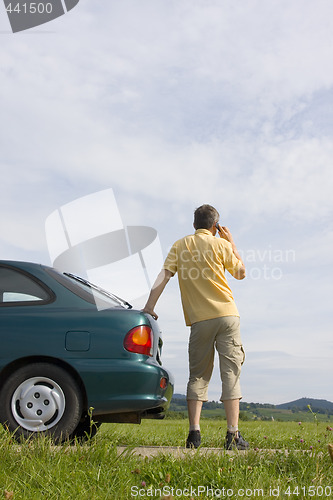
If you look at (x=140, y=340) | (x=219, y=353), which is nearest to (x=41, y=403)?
(x=140, y=340)

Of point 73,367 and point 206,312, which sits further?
point 206,312

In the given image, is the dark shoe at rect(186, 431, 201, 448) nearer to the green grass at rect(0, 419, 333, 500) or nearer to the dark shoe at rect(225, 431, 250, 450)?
the dark shoe at rect(225, 431, 250, 450)

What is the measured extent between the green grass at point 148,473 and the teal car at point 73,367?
0.41 meters

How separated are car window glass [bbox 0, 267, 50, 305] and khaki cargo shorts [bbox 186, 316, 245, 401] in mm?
1427

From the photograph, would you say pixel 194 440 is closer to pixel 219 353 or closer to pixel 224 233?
pixel 219 353

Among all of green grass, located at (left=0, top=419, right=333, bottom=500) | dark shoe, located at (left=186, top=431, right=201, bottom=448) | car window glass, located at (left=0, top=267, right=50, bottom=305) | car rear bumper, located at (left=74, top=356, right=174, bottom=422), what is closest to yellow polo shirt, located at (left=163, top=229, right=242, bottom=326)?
car rear bumper, located at (left=74, top=356, right=174, bottom=422)

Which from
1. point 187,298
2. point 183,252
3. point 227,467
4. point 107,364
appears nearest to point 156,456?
point 227,467

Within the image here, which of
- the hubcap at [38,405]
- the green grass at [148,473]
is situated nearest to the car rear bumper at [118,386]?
the hubcap at [38,405]

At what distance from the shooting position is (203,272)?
5.00 meters

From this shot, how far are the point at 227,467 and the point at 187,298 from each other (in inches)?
70.8

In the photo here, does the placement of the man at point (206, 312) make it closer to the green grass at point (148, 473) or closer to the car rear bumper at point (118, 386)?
the car rear bumper at point (118, 386)

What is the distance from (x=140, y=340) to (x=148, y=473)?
4.44ft

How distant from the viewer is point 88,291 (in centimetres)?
500

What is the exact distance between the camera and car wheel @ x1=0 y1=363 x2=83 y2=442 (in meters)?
4.45
